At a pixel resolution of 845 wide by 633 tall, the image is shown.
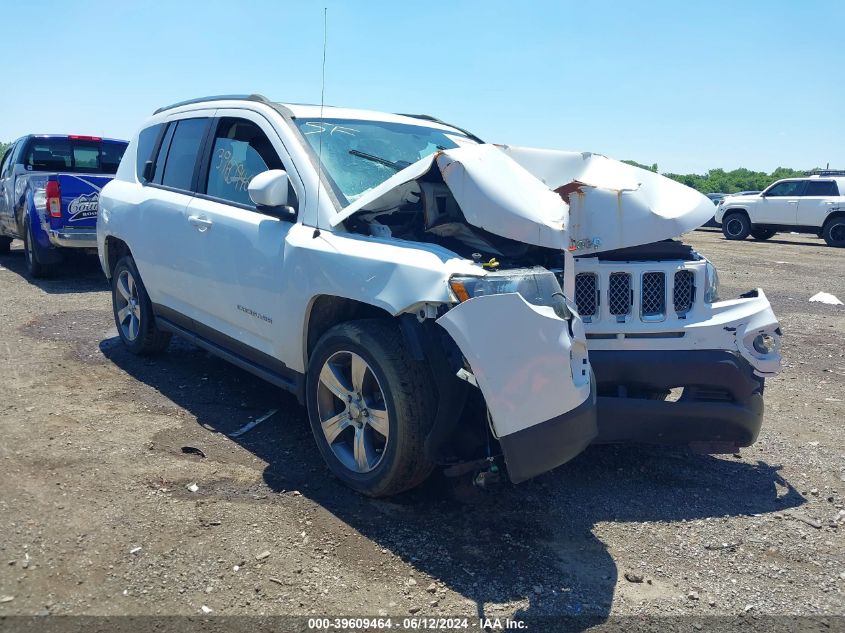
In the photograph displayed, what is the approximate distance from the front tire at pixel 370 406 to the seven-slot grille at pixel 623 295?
1008 mm

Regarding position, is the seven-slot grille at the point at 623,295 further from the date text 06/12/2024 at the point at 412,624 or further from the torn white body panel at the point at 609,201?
the date text 06/12/2024 at the point at 412,624

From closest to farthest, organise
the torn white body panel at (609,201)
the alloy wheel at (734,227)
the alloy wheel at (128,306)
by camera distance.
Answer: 1. the torn white body panel at (609,201)
2. the alloy wheel at (128,306)
3. the alloy wheel at (734,227)

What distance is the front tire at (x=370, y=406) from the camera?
326cm

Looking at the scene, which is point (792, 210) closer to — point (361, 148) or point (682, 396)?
point (682, 396)

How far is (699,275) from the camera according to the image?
12.6 feet

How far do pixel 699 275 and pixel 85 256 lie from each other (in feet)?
32.3

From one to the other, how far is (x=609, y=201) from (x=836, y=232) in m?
18.8

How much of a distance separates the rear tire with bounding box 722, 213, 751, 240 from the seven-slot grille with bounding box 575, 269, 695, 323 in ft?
63.9

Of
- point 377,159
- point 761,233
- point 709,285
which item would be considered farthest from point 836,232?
point 377,159

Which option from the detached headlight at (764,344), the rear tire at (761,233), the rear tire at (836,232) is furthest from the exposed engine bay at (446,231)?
the rear tire at (761,233)

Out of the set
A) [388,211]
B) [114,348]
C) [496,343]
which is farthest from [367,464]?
[114,348]

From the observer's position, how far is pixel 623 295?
3758 mm

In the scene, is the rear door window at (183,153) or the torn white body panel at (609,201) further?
the rear door window at (183,153)

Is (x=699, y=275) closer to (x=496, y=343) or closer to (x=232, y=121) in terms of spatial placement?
(x=496, y=343)
